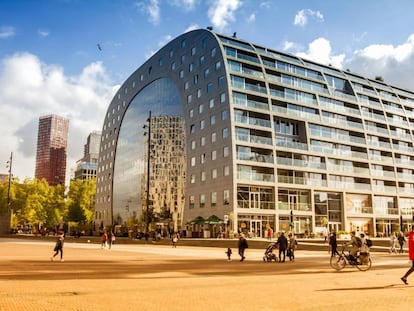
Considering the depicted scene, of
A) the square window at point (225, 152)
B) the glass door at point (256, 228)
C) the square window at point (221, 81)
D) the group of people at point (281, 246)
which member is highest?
the square window at point (221, 81)

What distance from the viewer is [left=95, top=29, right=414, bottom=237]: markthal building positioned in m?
58.8

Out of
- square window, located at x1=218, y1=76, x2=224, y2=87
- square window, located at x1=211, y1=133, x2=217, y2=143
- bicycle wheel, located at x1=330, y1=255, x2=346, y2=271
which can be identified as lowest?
bicycle wheel, located at x1=330, y1=255, x2=346, y2=271

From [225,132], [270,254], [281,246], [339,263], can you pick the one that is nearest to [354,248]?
[339,263]

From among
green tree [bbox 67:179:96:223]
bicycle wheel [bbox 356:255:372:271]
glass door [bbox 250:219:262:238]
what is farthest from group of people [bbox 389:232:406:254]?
green tree [bbox 67:179:96:223]

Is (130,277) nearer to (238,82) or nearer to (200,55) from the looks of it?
(238,82)

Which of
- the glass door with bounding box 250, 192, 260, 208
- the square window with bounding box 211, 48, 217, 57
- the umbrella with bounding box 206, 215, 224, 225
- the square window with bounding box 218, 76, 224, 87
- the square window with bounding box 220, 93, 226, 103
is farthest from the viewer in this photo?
the square window with bounding box 211, 48, 217, 57

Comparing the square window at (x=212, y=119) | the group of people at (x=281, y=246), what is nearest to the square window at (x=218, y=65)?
the square window at (x=212, y=119)

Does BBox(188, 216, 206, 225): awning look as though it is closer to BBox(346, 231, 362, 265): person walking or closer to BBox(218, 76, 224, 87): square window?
BBox(218, 76, 224, 87): square window

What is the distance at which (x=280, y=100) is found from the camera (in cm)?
6391

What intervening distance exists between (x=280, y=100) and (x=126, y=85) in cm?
4314

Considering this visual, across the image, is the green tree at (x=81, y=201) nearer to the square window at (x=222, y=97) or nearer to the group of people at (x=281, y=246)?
the square window at (x=222, y=97)

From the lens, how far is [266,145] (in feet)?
198

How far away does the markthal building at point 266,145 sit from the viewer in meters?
58.8

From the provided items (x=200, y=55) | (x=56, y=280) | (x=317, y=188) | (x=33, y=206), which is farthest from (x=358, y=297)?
(x=33, y=206)
